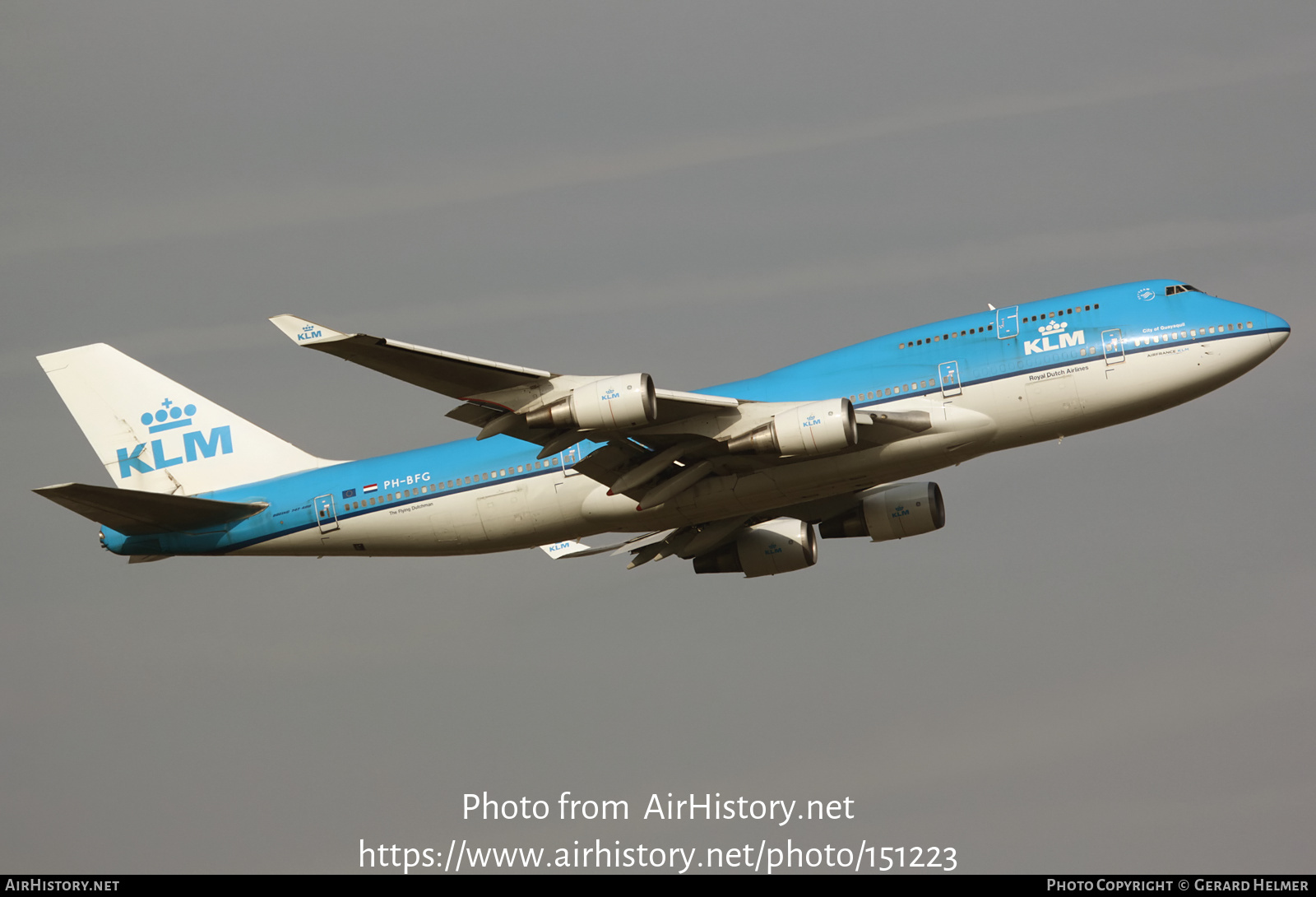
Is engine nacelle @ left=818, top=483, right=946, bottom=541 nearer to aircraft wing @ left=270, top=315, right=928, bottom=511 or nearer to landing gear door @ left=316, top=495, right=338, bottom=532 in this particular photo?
aircraft wing @ left=270, top=315, right=928, bottom=511

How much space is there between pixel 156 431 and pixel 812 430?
2320 cm

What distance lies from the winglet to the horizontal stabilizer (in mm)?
10953

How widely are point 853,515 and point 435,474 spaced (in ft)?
42.4

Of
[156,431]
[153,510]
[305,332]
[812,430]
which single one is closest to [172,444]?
[156,431]

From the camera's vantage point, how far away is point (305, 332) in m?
35.0

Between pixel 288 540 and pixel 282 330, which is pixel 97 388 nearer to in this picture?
pixel 288 540

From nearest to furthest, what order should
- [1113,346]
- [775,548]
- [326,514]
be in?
[1113,346], [326,514], [775,548]

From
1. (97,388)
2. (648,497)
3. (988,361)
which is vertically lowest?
(648,497)

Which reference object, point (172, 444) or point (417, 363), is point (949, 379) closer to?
point (417, 363)

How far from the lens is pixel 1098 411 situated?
127 ft

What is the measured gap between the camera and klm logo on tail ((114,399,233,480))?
48156 millimetres

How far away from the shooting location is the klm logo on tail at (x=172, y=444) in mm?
48156

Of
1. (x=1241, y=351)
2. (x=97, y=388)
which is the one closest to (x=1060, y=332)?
(x=1241, y=351)

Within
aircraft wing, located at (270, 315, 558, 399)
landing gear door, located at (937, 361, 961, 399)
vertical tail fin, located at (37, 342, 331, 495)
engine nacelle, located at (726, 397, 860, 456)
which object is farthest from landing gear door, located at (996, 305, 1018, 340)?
vertical tail fin, located at (37, 342, 331, 495)
